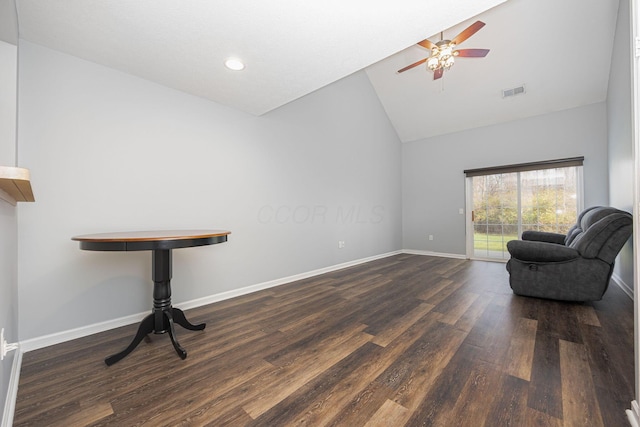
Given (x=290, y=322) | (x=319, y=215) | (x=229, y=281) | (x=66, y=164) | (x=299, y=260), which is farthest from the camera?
(x=319, y=215)

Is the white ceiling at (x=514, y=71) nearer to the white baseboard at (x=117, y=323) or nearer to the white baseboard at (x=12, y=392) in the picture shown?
the white baseboard at (x=117, y=323)

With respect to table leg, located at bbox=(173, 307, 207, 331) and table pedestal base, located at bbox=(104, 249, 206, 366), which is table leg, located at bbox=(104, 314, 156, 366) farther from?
table leg, located at bbox=(173, 307, 207, 331)

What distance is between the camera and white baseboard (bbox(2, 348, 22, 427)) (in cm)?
116

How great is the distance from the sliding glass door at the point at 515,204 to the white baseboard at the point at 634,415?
4.45 metres

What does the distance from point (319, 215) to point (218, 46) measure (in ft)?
8.60

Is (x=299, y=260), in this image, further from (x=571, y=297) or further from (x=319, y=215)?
(x=571, y=297)

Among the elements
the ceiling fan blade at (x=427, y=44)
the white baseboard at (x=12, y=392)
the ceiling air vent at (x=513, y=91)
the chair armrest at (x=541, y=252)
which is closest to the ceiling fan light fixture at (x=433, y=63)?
the ceiling fan blade at (x=427, y=44)

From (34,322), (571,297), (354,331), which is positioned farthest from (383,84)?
(34,322)

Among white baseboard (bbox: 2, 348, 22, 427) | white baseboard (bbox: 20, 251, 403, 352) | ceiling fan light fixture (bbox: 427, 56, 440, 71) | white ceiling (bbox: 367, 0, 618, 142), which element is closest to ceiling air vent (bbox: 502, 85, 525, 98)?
white ceiling (bbox: 367, 0, 618, 142)

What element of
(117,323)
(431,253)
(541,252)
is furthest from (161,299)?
(431,253)

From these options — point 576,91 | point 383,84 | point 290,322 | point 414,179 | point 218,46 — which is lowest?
point 290,322

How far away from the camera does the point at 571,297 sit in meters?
2.60

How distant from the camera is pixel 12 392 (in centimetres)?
134

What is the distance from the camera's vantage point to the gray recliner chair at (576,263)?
8.09ft
